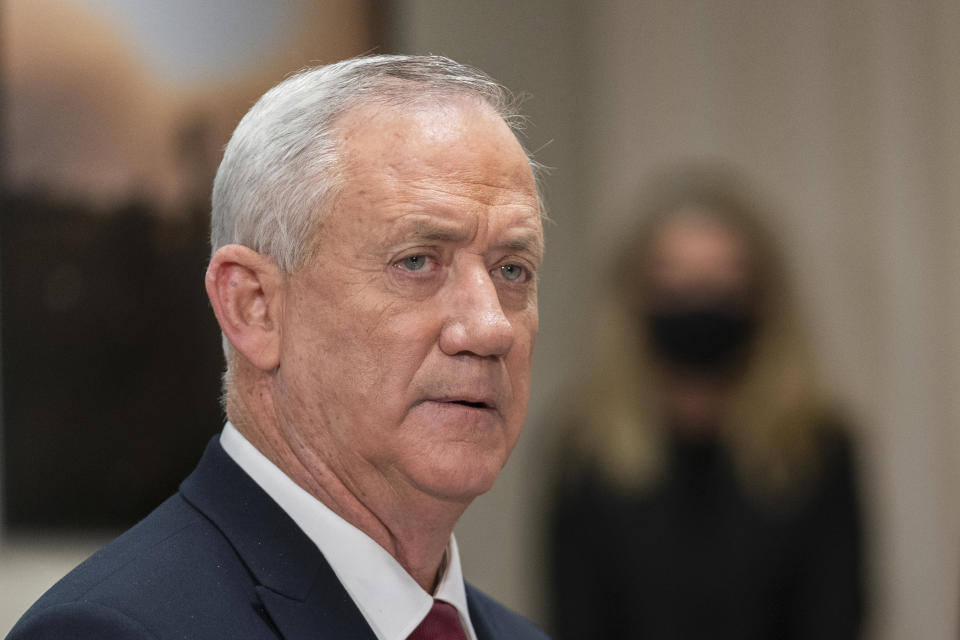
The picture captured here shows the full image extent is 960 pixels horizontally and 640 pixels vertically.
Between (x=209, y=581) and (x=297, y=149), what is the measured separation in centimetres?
71

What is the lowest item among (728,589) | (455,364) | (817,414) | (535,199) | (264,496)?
(728,589)

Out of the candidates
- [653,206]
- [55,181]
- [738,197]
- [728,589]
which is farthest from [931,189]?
[55,181]

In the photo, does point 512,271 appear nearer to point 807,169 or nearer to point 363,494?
point 363,494

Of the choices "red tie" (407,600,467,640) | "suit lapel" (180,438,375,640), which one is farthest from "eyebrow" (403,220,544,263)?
"red tie" (407,600,467,640)

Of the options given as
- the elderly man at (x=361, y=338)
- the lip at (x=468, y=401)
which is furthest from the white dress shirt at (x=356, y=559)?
the lip at (x=468, y=401)

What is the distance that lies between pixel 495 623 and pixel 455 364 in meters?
0.65

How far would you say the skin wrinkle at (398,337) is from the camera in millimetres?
2199

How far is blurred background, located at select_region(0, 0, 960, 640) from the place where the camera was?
4.42 m

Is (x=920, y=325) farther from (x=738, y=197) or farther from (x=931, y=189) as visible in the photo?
(x=738, y=197)

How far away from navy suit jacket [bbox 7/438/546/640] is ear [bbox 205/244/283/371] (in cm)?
18

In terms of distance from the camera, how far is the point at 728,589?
5.11 m

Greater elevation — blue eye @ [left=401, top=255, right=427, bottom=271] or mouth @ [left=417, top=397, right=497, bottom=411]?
blue eye @ [left=401, top=255, right=427, bottom=271]

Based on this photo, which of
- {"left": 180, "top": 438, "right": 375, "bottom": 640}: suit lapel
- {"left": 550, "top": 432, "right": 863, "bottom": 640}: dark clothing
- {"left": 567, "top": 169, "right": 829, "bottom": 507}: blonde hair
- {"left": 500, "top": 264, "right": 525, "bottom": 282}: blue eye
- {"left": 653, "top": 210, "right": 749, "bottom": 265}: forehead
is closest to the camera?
{"left": 180, "top": 438, "right": 375, "bottom": 640}: suit lapel

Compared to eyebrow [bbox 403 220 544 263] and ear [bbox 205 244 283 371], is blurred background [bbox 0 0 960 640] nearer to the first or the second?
ear [bbox 205 244 283 371]
